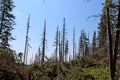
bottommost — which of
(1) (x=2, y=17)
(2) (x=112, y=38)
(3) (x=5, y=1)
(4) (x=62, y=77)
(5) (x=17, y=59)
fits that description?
(4) (x=62, y=77)

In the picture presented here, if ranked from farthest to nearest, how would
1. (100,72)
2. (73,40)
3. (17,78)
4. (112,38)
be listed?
(73,40)
(100,72)
(17,78)
(112,38)

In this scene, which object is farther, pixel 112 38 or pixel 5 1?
pixel 5 1

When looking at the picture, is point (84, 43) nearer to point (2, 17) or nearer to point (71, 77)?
point (2, 17)

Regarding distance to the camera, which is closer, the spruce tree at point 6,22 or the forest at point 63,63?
the forest at point 63,63

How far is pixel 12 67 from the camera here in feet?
72.0

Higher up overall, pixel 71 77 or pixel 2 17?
pixel 2 17

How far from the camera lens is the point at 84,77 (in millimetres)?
27531

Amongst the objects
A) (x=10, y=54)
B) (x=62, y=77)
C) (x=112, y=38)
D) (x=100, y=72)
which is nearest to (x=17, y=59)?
(x=10, y=54)

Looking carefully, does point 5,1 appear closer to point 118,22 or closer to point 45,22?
point 118,22

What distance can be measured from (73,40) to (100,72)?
73469mm

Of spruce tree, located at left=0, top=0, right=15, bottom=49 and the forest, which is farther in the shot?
spruce tree, located at left=0, top=0, right=15, bottom=49

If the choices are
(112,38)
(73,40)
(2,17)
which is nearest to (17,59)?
(112,38)

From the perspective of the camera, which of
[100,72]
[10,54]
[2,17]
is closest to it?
[10,54]

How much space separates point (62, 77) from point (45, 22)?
59063 mm
